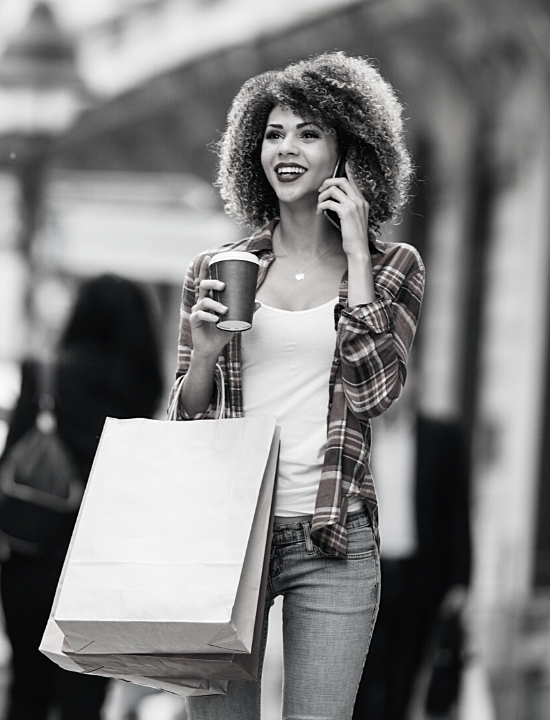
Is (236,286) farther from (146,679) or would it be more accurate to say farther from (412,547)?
(412,547)

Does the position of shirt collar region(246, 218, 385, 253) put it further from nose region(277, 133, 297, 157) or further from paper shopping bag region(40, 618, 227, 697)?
paper shopping bag region(40, 618, 227, 697)

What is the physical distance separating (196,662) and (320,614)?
27cm

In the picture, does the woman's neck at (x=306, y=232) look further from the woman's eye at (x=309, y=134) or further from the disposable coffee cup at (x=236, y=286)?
the disposable coffee cup at (x=236, y=286)

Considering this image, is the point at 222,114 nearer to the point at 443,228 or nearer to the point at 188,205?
the point at 188,205

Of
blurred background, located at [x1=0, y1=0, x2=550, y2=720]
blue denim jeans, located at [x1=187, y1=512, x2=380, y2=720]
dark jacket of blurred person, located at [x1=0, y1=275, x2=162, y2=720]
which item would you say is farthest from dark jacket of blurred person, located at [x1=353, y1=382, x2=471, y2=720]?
blue denim jeans, located at [x1=187, y1=512, x2=380, y2=720]

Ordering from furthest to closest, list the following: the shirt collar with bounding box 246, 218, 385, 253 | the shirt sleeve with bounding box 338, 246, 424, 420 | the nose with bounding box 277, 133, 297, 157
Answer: the shirt collar with bounding box 246, 218, 385, 253, the nose with bounding box 277, 133, 297, 157, the shirt sleeve with bounding box 338, 246, 424, 420

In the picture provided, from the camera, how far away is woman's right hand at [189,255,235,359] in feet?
6.45

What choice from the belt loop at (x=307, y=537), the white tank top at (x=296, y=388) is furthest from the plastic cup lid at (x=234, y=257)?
the belt loop at (x=307, y=537)

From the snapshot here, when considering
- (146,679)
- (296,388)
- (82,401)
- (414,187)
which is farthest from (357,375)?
(414,187)

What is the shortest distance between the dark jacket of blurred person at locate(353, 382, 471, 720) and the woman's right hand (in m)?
2.05

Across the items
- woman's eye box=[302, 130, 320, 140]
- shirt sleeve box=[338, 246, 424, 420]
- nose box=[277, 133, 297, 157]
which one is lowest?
shirt sleeve box=[338, 246, 424, 420]

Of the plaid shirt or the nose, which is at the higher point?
the nose

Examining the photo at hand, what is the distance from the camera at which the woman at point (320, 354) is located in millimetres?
2049

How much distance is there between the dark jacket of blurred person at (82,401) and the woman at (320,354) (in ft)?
5.46
